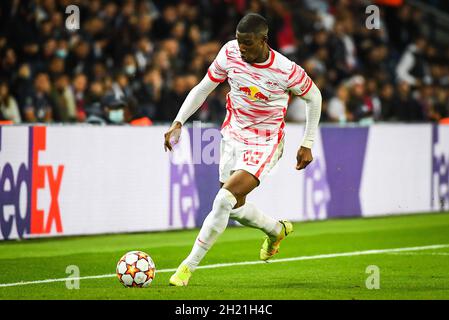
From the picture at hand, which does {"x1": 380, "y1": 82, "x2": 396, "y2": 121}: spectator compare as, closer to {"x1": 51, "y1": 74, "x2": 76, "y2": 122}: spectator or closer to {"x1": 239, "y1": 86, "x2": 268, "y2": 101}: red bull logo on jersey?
{"x1": 51, "y1": 74, "x2": 76, "y2": 122}: spectator

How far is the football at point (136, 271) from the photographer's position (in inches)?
356

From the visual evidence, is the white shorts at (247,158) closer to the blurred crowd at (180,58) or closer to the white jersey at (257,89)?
the white jersey at (257,89)

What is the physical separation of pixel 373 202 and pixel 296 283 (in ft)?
25.9

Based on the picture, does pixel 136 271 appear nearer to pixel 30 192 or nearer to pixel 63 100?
pixel 30 192

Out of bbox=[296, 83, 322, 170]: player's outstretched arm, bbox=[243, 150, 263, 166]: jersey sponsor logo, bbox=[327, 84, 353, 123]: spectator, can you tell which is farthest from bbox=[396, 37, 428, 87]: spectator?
bbox=[243, 150, 263, 166]: jersey sponsor logo

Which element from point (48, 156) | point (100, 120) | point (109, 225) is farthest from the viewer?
point (100, 120)

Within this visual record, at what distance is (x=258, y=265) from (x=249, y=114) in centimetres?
214

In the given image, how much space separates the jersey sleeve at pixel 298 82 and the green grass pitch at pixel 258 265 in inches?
69.3

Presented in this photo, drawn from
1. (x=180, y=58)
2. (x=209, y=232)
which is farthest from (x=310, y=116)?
(x=180, y=58)

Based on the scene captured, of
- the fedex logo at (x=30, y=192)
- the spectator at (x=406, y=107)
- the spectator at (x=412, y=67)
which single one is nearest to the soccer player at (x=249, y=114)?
the fedex logo at (x=30, y=192)

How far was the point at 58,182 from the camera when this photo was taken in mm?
13352

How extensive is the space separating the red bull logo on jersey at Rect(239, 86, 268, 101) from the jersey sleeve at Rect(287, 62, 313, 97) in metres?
0.26
